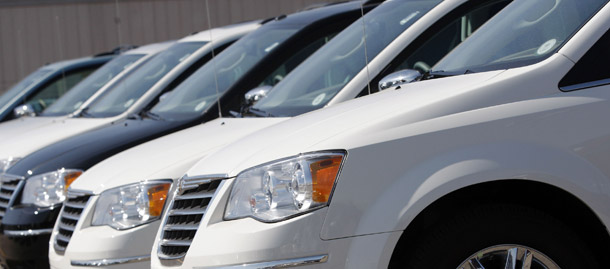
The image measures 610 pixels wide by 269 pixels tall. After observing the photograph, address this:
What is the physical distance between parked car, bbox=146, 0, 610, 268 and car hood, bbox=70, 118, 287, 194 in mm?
A: 1357

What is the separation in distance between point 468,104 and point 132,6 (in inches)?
737

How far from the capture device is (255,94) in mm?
6504

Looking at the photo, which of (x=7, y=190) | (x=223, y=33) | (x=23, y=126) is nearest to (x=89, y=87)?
(x=23, y=126)

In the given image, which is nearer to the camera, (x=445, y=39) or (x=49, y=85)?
(x=445, y=39)

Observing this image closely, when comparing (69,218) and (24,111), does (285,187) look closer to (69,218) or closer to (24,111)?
(69,218)

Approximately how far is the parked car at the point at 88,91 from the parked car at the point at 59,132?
38cm

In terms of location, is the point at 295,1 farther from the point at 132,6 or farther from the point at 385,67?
the point at 385,67

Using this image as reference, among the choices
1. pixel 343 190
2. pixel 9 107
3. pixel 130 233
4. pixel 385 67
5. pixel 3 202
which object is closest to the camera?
pixel 343 190

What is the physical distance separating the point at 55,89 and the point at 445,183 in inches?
399

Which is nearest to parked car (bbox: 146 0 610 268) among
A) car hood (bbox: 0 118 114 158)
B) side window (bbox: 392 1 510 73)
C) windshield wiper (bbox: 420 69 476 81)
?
windshield wiper (bbox: 420 69 476 81)

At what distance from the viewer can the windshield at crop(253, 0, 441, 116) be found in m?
5.86

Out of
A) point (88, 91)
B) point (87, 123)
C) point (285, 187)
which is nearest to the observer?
point (285, 187)

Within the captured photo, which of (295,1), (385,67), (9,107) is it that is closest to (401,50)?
(385,67)

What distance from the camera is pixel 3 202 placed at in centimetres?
712
